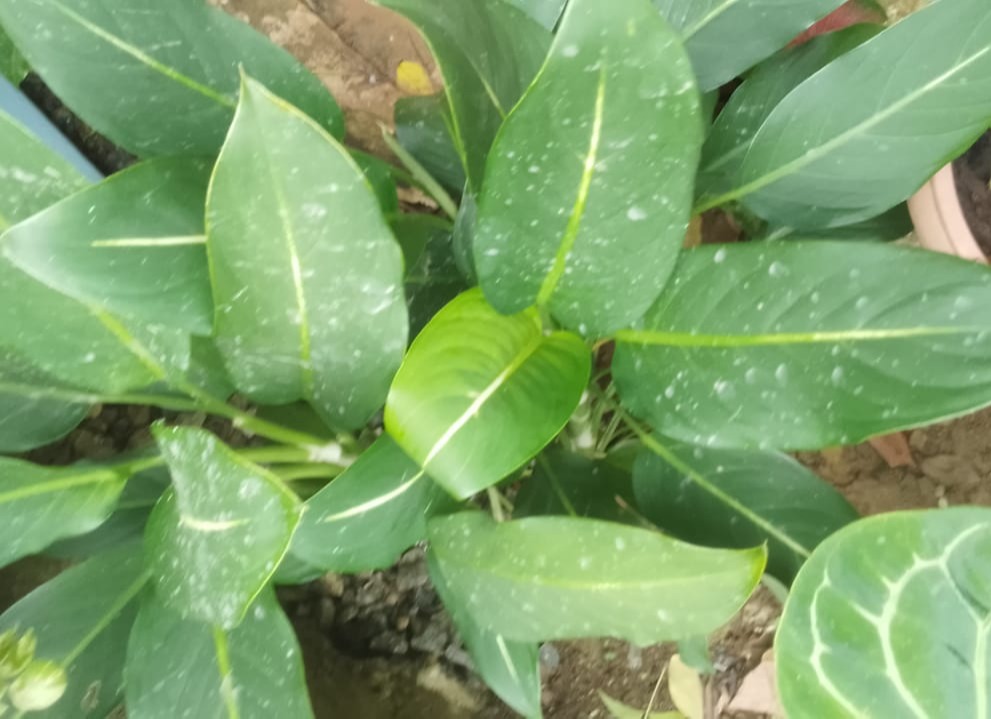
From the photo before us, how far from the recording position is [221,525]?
20.3 inches

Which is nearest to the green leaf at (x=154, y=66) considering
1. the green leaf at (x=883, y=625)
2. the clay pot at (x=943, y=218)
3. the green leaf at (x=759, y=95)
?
the green leaf at (x=759, y=95)

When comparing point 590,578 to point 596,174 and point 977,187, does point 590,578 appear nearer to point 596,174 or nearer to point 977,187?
point 596,174

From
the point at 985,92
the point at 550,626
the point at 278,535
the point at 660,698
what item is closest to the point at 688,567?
the point at 550,626

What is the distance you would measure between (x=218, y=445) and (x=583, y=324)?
0.88ft

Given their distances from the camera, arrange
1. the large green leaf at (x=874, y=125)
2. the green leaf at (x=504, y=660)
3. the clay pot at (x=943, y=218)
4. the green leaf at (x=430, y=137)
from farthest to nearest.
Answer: the clay pot at (x=943, y=218)
the green leaf at (x=430, y=137)
the green leaf at (x=504, y=660)
the large green leaf at (x=874, y=125)

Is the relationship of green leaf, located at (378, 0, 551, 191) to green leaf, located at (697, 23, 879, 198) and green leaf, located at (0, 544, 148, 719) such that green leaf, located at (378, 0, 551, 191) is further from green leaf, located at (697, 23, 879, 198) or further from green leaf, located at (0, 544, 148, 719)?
green leaf, located at (0, 544, 148, 719)

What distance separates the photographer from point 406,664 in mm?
977

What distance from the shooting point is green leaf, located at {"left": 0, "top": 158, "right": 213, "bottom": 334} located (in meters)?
0.54

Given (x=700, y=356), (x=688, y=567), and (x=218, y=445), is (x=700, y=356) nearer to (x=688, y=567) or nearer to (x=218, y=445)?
(x=688, y=567)

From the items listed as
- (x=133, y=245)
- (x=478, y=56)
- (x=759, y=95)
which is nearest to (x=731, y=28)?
(x=759, y=95)

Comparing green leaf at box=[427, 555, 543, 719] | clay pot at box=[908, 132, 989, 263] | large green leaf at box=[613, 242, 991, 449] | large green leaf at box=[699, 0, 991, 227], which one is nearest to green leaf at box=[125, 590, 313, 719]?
green leaf at box=[427, 555, 543, 719]

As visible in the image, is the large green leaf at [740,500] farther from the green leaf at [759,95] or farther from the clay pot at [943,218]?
the clay pot at [943,218]

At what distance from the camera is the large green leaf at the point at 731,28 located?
0.68 m

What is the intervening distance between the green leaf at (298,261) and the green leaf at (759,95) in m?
0.33
